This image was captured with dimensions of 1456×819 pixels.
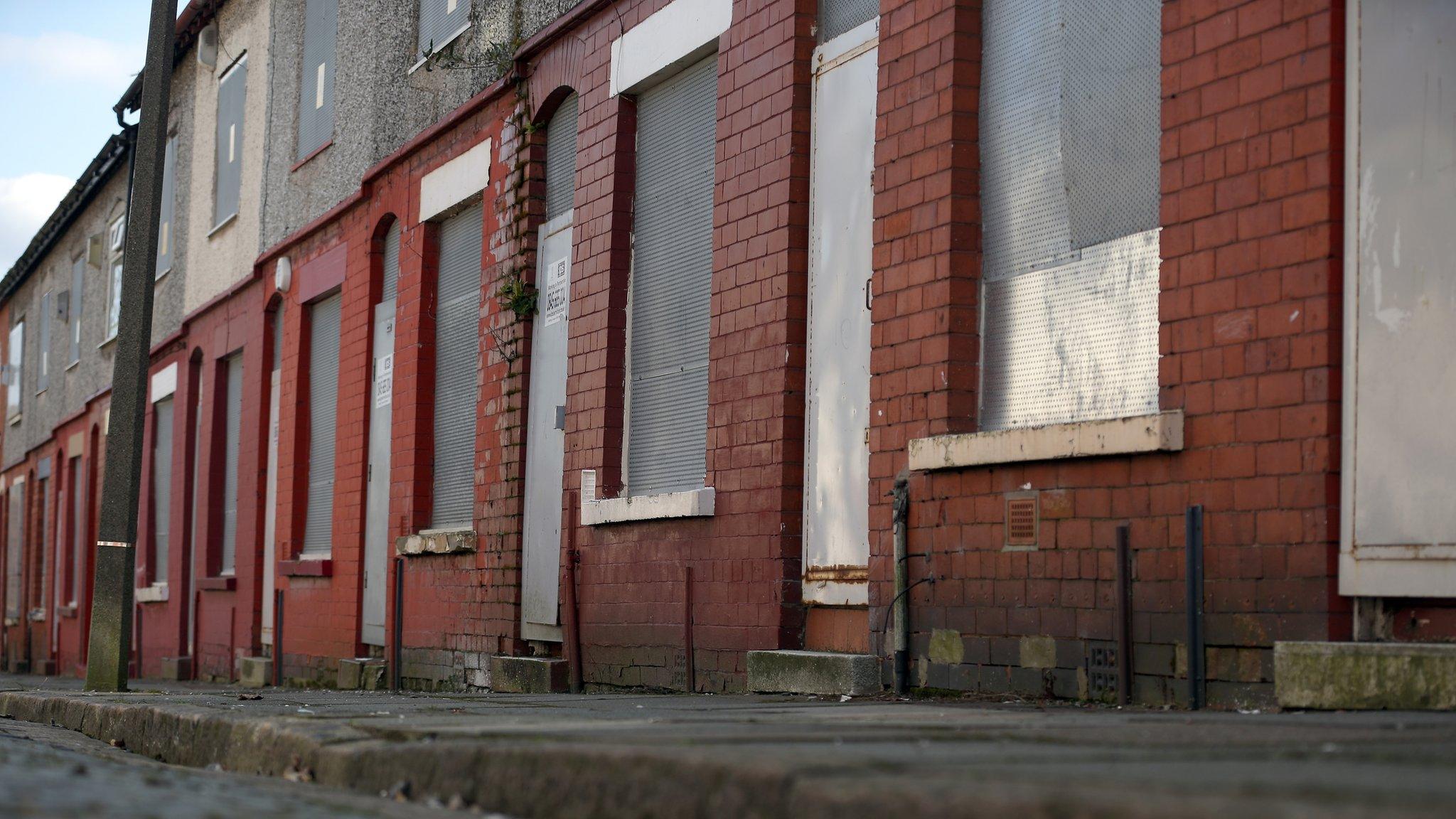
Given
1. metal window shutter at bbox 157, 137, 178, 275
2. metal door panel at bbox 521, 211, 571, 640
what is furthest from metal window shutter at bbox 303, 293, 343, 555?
metal window shutter at bbox 157, 137, 178, 275

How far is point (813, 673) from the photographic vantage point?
796 cm

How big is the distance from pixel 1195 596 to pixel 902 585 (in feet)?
5.94

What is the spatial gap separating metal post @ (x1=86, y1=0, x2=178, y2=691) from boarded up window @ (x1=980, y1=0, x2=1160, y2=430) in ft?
18.4

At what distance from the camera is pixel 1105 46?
23.3 ft

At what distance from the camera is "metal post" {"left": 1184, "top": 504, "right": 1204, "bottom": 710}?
6066 mm

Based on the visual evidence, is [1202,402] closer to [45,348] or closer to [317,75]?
[317,75]

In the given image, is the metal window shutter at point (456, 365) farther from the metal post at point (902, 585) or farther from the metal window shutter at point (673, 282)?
the metal post at point (902, 585)

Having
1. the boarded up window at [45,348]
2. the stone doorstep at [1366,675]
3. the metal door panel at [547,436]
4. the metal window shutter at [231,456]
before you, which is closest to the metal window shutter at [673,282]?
the metal door panel at [547,436]

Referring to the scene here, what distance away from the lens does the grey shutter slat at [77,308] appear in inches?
1096

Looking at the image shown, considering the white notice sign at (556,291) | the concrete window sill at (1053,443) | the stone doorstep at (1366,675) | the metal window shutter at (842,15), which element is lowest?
the stone doorstep at (1366,675)

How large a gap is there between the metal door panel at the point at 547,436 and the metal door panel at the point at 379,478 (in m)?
2.68

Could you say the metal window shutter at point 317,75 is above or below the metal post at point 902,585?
above

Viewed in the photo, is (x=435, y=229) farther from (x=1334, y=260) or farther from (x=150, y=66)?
(x=1334, y=260)

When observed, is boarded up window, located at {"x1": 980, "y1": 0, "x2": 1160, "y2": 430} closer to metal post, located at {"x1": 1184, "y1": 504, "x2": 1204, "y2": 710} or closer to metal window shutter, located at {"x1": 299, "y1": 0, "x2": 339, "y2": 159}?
metal post, located at {"x1": 1184, "y1": 504, "x2": 1204, "y2": 710}
